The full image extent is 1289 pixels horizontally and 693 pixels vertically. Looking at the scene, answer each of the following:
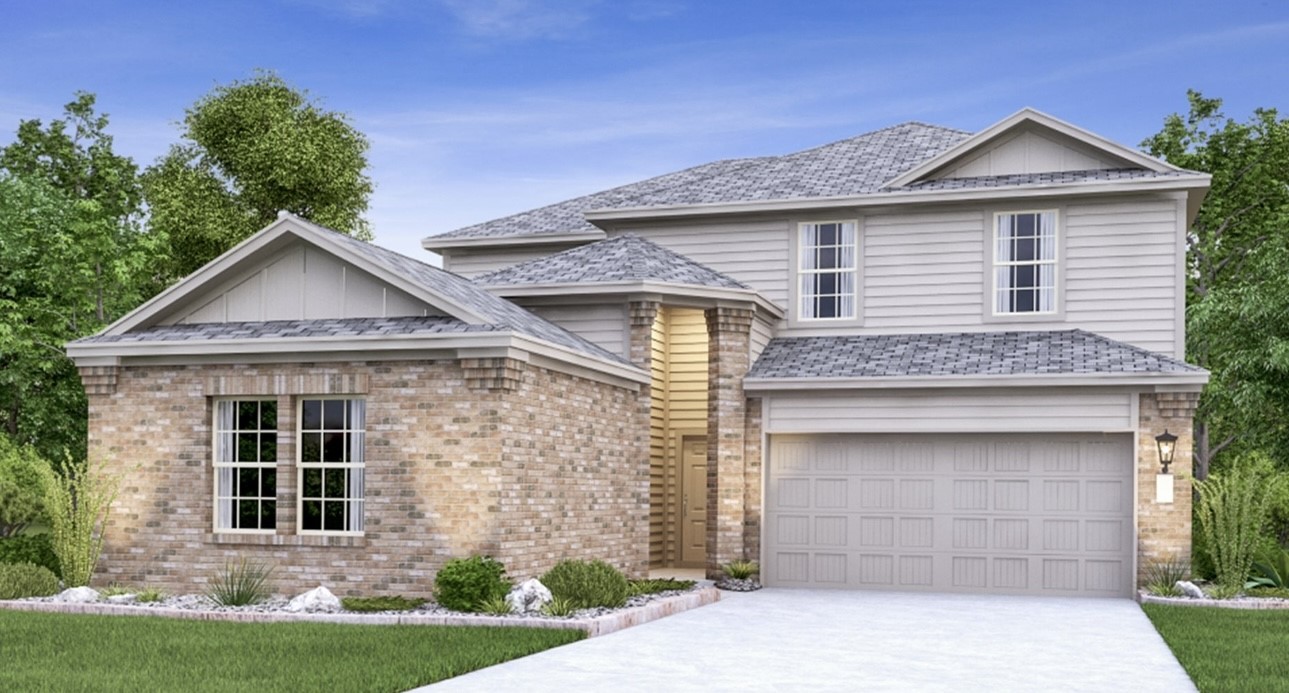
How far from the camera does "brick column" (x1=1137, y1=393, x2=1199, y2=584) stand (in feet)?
62.7

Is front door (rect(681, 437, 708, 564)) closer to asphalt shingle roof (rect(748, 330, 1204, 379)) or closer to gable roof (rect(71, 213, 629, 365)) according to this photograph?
asphalt shingle roof (rect(748, 330, 1204, 379))

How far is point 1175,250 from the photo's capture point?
20688mm

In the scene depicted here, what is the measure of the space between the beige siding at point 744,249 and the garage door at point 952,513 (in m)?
2.78

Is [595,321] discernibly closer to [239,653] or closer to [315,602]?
[315,602]

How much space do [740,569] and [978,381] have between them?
426 cm

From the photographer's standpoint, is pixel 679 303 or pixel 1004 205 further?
pixel 1004 205

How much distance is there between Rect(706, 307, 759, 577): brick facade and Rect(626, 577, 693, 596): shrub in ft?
5.57

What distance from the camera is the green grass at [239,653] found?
10336 mm

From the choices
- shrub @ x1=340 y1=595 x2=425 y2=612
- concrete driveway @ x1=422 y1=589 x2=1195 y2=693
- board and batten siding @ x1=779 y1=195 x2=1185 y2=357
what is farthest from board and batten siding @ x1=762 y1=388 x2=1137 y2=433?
shrub @ x1=340 y1=595 x2=425 y2=612

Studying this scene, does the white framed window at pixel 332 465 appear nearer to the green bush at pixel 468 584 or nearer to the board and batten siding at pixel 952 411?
the green bush at pixel 468 584

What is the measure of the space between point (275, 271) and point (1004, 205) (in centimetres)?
1082

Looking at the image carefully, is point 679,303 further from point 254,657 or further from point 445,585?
point 254,657

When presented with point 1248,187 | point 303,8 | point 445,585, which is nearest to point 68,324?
point 303,8

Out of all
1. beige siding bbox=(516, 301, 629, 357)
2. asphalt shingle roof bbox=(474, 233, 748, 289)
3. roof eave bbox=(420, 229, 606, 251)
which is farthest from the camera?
roof eave bbox=(420, 229, 606, 251)
